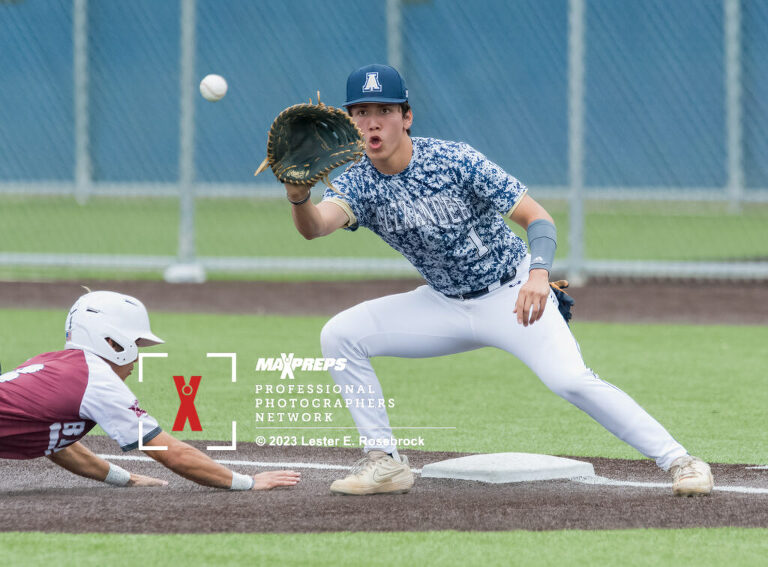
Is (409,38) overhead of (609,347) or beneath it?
overhead

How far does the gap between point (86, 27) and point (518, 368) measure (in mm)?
9261

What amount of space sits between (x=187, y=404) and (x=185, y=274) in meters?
7.22

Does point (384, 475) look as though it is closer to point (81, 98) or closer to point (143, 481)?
point (143, 481)

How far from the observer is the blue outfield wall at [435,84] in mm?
18219

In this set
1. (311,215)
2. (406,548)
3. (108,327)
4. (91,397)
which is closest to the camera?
(406,548)

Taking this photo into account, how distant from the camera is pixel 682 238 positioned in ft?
65.1

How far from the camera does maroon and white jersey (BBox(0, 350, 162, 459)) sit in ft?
17.4

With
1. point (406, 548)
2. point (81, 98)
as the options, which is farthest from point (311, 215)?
point (81, 98)

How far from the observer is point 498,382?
29.5 feet

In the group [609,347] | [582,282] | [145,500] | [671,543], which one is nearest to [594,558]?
[671,543]

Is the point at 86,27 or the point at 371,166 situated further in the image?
the point at 86,27

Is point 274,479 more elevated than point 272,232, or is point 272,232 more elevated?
point 272,232

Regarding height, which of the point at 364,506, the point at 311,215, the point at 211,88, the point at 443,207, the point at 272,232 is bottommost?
the point at 364,506

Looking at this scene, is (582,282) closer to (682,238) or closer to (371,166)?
(682,238)
